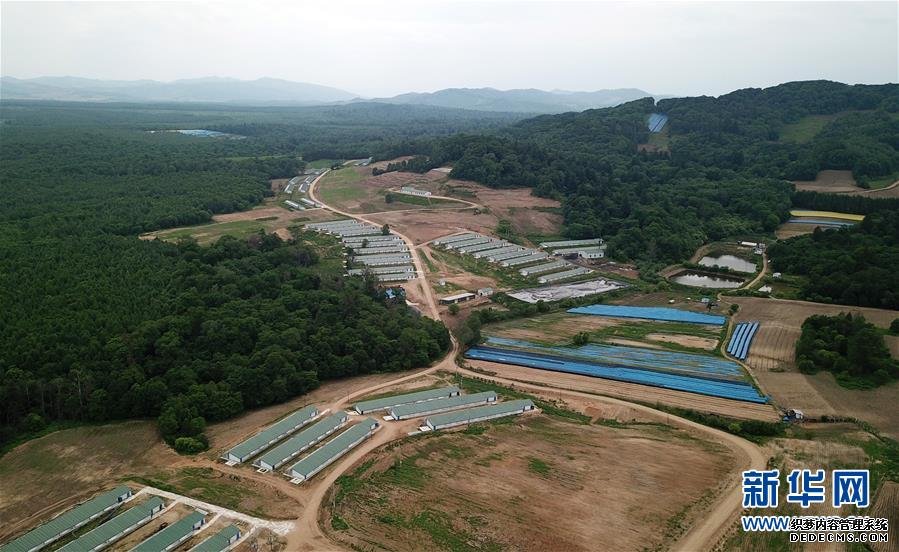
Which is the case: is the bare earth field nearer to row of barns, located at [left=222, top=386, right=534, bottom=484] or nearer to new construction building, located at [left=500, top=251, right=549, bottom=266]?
row of barns, located at [left=222, top=386, right=534, bottom=484]

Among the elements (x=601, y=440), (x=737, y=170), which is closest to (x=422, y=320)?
(x=601, y=440)

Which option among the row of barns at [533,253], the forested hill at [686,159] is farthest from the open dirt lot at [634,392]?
the forested hill at [686,159]

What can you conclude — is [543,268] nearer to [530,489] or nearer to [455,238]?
[455,238]

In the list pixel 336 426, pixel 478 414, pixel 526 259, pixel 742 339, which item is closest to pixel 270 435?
pixel 336 426

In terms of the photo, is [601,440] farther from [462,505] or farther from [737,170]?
[737,170]

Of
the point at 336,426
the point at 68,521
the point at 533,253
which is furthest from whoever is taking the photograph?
the point at 533,253

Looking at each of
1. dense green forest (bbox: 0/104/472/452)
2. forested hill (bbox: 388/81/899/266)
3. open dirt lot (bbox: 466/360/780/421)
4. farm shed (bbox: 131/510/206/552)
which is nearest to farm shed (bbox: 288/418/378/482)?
farm shed (bbox: 131/510/206/552)
